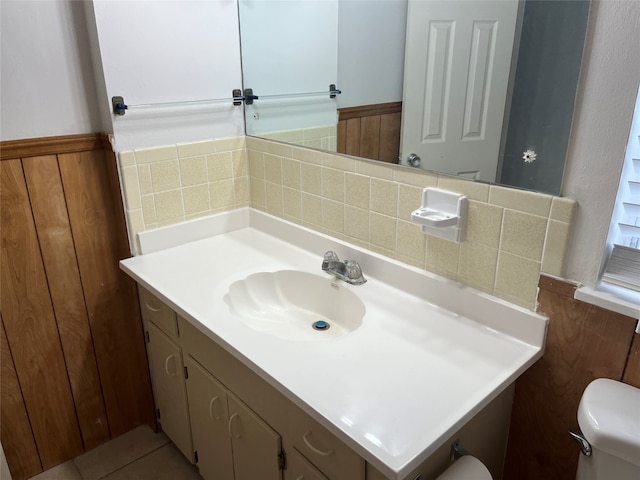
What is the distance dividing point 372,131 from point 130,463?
1578mm

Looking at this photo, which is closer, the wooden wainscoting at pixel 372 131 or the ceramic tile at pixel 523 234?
the ceramic tile at pixel 523 234

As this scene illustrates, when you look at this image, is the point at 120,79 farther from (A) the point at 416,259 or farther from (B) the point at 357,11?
(A) the point at 416,259

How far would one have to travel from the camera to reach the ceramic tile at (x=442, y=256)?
1296 mm

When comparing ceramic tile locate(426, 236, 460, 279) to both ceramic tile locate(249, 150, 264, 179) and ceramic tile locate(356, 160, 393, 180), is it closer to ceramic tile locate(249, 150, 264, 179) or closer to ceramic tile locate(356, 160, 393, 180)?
ceramic tile locate(356, 160, 393, 180)

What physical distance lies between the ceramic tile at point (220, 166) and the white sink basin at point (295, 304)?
466 millimetres

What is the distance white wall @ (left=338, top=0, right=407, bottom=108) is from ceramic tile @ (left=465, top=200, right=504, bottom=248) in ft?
1.60

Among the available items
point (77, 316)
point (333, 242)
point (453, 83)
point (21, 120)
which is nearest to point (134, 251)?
point (77, 316)

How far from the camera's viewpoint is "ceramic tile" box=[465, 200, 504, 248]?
1182 mm

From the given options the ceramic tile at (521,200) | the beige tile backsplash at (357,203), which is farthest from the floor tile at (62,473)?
the ceramic tile at (521,200)

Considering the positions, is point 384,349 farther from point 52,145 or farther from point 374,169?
point 52,145

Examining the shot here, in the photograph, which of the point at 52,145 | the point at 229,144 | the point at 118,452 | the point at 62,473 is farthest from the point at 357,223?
the point at 62,473

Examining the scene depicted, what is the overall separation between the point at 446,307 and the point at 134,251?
1.09 metres

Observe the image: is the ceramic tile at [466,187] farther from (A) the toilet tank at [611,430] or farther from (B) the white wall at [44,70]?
(B) the white wall at [44,70]

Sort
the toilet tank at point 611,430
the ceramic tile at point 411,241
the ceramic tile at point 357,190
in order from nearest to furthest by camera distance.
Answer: the toilet tank at point 611,430, the ceramic tile at point 411,241, the ceramic tile at point 357,190
